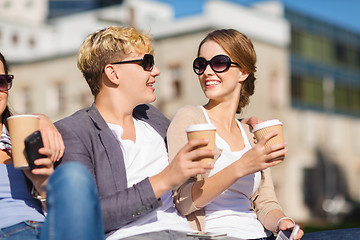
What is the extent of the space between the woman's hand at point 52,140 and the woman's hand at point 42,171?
2.1 inches

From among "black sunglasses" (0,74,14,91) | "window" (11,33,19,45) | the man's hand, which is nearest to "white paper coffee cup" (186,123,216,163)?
the man's hand

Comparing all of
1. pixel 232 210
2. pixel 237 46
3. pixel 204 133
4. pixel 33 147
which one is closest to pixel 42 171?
pixel 33 147

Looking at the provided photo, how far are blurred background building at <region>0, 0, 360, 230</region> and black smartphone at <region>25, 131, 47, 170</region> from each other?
78.1 ft

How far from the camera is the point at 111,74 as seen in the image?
395 centimetres

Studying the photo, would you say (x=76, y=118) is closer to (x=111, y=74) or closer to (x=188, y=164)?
(x=111, y=74)

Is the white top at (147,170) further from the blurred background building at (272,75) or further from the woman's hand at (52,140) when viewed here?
the blurred background building at (272,75)

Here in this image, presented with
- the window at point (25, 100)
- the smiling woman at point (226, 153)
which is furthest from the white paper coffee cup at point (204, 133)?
the window at point (25, 100)

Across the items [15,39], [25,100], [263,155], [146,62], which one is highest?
[15,39]

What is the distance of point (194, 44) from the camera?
92.3 ft

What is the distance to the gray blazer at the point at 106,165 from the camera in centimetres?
331

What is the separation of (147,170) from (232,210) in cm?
61

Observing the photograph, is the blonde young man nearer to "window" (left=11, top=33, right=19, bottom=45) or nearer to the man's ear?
the man's ear

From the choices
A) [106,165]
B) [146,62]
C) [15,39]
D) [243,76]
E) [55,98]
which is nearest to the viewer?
[106,165]

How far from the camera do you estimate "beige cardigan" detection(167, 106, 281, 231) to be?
3.76 m
